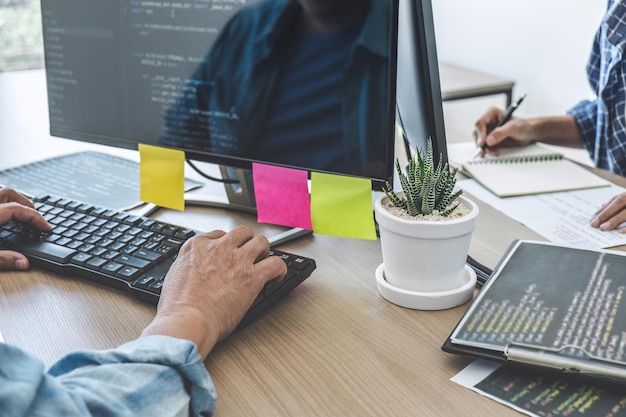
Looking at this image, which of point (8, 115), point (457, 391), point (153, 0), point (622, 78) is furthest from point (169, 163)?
point (622, 78)

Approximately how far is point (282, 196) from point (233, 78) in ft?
0.64

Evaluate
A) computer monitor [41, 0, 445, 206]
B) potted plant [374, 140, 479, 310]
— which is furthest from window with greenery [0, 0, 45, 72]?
potted plant [374, 140, 479, 310]

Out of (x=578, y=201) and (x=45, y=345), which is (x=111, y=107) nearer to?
(x=45, y=345)

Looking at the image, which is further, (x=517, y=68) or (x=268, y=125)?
(x=517, y=68)

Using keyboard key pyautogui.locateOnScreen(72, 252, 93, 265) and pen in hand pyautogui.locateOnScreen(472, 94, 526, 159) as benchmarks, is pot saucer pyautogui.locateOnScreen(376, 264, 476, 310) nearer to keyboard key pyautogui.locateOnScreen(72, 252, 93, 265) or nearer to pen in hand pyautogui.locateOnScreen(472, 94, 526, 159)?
keyboard key pyautogui.locateOnScreen(72, 252, 93, 265)

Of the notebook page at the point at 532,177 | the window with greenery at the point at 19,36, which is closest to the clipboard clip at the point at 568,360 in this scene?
the notebook page at the point at 532,177

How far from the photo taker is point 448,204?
0.85 metres

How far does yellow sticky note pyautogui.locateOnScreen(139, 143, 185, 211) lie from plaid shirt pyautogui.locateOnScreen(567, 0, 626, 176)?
107cm

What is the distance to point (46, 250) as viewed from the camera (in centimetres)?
97

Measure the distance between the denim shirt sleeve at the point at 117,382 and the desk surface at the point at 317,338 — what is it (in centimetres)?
5

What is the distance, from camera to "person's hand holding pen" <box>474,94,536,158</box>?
4.65 feet

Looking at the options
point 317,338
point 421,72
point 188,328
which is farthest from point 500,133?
point 188,328

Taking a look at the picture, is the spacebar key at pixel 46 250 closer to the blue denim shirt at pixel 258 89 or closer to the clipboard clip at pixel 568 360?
the blue denim shirt at pixel 258 89

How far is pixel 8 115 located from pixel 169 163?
88 centimetres
